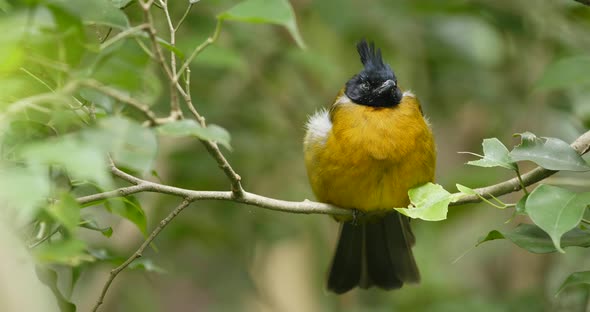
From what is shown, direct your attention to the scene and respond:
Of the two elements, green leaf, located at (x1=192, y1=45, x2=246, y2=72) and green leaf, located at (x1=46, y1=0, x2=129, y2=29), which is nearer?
green leaf, located at (x1=46, y1=0, x2=129, y2=29)

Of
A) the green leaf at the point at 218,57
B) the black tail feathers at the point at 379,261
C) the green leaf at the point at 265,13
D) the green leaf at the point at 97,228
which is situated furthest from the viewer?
the black tail feathers at the point at 379,261

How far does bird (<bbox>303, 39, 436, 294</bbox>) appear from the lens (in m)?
3.23

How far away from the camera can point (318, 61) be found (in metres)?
4.03

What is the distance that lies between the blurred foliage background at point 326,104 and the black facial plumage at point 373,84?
329mm

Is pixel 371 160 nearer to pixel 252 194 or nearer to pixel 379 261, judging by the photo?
pixel 379 261

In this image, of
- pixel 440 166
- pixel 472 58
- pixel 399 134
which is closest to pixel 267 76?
pixel 472 58

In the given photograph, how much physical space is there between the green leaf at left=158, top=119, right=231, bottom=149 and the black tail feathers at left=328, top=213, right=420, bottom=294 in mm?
2320

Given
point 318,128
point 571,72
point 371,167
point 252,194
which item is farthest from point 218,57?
point 571,72

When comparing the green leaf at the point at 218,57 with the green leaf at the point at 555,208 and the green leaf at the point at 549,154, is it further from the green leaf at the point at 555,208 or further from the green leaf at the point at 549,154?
the green leaf at the point at 555,208

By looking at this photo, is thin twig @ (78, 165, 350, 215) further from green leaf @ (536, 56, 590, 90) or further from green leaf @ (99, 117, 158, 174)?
green leaf @ (536, 56, 590, 90)

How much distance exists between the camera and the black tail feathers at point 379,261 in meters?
3.74

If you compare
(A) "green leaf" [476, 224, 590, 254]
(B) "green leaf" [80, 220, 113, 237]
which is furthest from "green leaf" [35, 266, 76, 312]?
(A) "green leaf" [476, 224, 590, 254]

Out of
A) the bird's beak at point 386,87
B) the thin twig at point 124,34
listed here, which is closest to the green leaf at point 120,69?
the thin twig at point 124,34

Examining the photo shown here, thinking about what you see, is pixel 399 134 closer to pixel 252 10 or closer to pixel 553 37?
pixel 553 37
